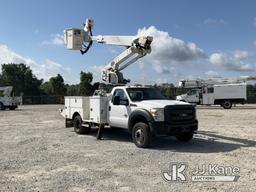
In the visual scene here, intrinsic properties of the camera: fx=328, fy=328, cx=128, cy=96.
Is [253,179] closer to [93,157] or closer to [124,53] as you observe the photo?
[93,157]

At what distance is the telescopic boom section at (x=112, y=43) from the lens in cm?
1432

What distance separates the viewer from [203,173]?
7.64 metres

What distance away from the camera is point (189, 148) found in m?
10.9

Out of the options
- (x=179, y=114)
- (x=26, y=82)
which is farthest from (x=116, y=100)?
(x=26, y=82)

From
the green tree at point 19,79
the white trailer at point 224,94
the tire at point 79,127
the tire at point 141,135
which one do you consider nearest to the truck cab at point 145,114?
the tire at point 141,135

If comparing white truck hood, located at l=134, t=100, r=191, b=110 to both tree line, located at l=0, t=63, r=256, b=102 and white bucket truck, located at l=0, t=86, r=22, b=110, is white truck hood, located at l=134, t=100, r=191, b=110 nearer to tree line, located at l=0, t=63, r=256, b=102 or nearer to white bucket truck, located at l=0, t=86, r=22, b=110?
white bucket truck, located at l=0, t=86, r=22, b=110

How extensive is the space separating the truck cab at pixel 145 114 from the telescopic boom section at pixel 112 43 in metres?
2.08

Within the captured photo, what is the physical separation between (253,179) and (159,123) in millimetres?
4073

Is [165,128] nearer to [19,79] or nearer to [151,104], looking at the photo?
[151,104]

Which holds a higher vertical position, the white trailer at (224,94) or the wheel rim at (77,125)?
the white trailer at (224,94)

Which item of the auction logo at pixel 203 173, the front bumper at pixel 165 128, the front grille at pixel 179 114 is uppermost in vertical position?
the front grille at pixel 179 114

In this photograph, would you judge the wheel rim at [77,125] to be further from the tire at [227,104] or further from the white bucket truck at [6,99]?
the white bucket truck at [6,99]

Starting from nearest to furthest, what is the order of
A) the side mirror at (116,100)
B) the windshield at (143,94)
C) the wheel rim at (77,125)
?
the windshield at (143,94) < the side mirror at (116,100) < the wheel rim at (77,125)

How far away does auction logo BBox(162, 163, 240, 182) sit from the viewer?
7.20 meters
